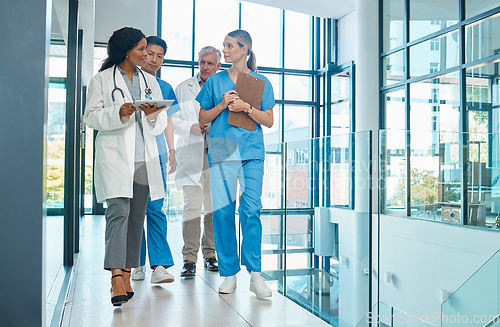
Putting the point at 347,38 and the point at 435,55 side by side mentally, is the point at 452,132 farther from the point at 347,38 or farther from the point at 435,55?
the point at 347,38

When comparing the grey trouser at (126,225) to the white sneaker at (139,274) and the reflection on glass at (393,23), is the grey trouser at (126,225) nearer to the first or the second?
the white sneaker at (139,274)

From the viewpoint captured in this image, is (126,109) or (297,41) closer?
(126,109)

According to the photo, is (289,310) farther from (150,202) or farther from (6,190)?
(6,190)

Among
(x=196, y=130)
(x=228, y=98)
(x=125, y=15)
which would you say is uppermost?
(x=125, y=15)

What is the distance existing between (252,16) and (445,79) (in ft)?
14.6

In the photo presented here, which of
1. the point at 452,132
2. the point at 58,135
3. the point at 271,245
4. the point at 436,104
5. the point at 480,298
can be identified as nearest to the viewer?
the point at 58,135

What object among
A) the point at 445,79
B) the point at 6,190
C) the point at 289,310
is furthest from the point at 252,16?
the point at 6,190

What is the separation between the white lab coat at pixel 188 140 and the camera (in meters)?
2.99

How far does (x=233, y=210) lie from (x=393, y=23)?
674cm

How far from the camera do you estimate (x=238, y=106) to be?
2.28 meters

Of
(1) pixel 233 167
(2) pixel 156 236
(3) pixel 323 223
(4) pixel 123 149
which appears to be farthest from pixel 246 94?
(2) pixel 156 236

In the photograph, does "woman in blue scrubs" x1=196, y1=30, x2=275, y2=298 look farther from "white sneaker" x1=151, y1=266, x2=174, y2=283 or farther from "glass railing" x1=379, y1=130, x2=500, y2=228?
"glass railing" x1=379, y1=130, x2=500, y2=228

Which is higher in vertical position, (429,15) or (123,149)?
(429,15)

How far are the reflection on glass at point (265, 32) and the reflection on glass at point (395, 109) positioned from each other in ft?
9.20
